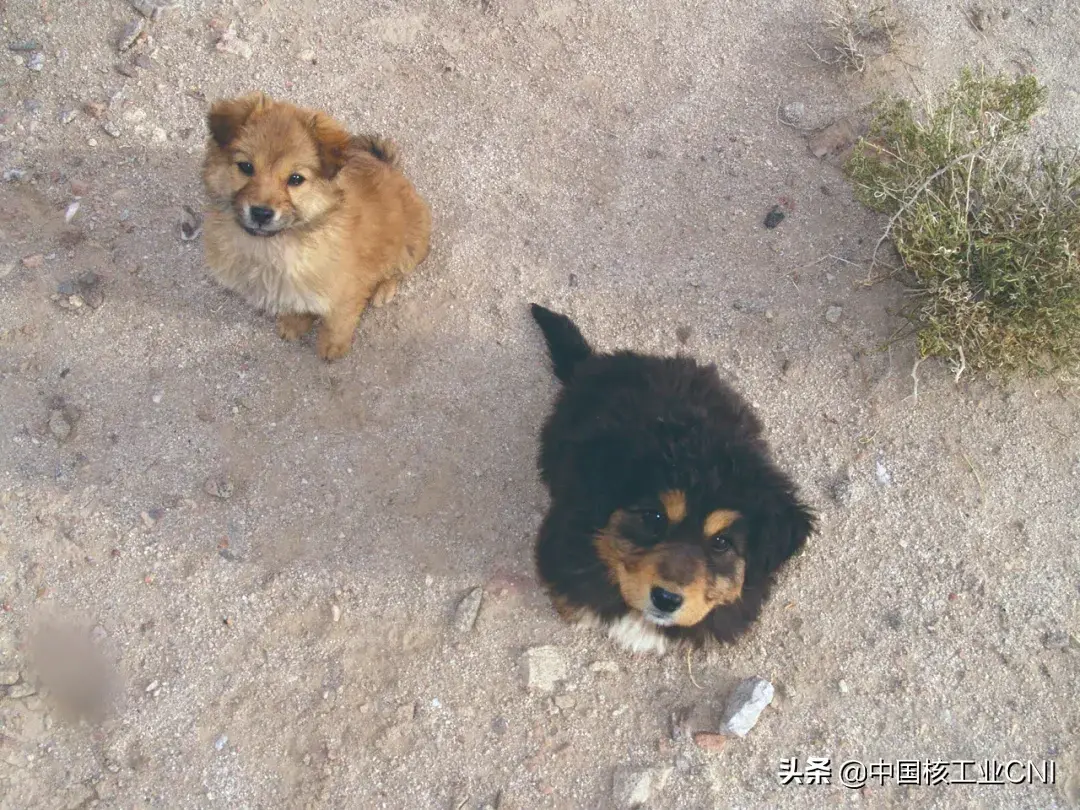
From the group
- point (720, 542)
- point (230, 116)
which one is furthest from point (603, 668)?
point (230, 116)

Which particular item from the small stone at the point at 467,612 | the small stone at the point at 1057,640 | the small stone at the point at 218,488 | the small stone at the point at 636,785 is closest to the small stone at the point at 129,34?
the small stone at the point at 218,488

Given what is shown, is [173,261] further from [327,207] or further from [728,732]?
[728,732]

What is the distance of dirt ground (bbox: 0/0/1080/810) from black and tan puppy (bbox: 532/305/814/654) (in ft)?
1.91

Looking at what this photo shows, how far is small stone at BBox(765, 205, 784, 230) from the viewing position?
461 centimetres

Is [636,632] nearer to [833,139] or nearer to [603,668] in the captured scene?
[603,668]

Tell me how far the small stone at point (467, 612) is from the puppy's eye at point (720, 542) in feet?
4.73

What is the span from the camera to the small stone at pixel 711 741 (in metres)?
3.63

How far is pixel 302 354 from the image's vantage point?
425cm

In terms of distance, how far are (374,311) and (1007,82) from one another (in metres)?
3.79

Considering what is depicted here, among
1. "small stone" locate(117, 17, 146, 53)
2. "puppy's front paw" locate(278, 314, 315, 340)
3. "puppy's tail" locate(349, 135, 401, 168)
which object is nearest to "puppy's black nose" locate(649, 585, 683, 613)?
"puppy's front paw" locate(278, 314, 315, 340)

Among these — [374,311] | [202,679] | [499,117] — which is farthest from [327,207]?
[202,679]

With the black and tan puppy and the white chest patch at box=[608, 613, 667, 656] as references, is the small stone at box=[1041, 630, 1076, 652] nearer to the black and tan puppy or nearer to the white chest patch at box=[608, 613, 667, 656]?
the black and tan puppy

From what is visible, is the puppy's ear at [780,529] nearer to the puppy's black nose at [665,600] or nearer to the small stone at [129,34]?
the puppy's black nose at [665,600]

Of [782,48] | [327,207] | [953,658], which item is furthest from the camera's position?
[782,48]
